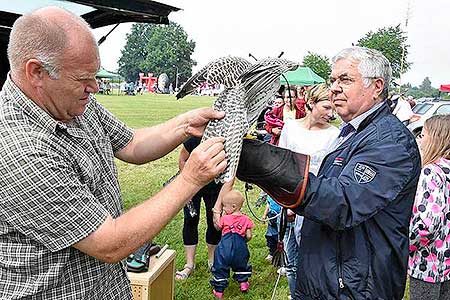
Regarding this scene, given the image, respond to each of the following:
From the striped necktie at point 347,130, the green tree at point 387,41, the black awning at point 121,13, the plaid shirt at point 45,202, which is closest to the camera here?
the plaid shirt at point 45,202

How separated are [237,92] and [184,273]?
3545 mm

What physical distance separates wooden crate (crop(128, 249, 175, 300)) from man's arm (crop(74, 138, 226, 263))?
5.32ft

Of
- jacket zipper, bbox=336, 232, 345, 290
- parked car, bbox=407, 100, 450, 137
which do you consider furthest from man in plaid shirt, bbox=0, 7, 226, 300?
parked car, bbox=407, 100, 450, 137

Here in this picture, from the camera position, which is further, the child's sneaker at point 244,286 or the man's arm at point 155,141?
the child's sneaker at point 244,286

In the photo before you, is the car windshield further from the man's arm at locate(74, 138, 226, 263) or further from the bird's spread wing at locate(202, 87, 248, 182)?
the man's arm at locate(74, 138, 226, 263)

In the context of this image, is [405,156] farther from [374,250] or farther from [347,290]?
[347,290]

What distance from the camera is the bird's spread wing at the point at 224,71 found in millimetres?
1945

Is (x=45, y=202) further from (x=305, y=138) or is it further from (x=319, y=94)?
(x=319, y=94)

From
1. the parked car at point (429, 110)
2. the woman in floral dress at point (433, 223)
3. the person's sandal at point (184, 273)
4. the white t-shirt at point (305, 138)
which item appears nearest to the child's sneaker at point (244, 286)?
the person's sandal at point (184, 273)

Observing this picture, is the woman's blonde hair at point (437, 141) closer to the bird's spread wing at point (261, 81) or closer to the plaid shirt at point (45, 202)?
the bird's spread wing at point (261, 81)

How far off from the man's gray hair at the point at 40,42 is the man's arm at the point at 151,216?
21.8 inches

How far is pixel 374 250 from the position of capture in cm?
212

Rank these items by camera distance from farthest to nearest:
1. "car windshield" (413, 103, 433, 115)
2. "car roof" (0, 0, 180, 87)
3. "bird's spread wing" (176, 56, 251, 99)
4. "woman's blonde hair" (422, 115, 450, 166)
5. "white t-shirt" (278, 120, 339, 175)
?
"car windshield" (413, 103, 433, 115)
"car roof" (0, 0, 180, 87)
"white t-shirt" (278, 120, 339, 175)
"woman's blonde hair" (422, 115, 450, 166)
"bird's spread wing" (176, 56, 251, 99)

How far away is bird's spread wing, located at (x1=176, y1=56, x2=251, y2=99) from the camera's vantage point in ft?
6.38
